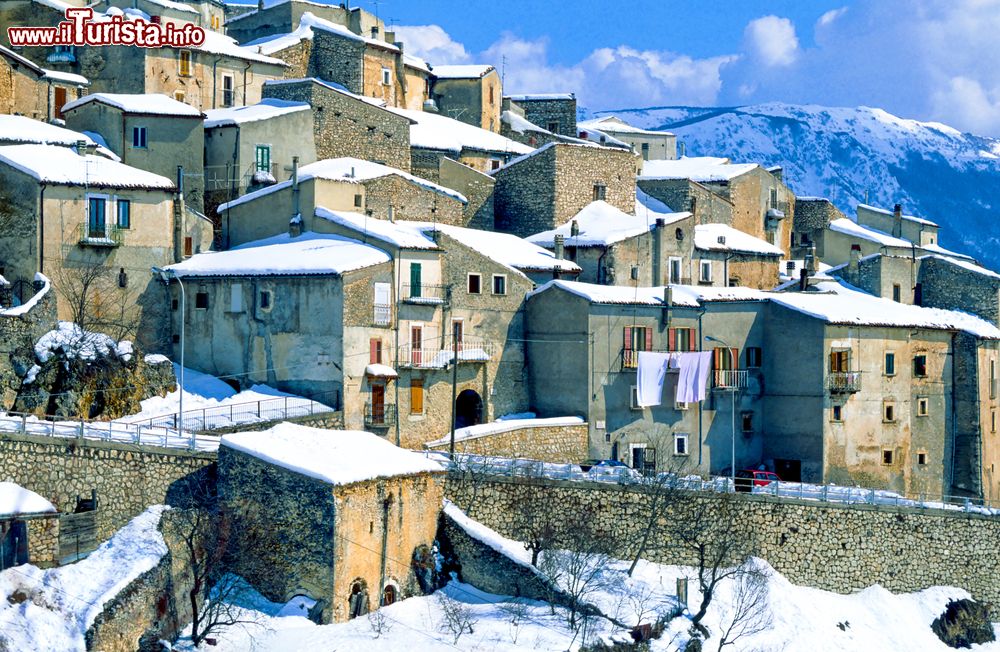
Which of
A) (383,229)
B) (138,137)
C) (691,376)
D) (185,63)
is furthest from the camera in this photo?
(185,63)

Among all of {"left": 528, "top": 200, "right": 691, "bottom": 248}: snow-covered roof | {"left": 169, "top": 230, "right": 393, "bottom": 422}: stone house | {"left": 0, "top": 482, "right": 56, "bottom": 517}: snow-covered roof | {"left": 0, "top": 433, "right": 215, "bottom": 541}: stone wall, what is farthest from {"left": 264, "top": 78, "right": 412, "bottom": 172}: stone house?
{"left": 0, "top": 482, "right": 56, "bottom": 517}: snow-covered roof

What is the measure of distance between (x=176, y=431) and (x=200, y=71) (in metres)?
31.3

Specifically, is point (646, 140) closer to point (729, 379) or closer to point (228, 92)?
point (228, 92)

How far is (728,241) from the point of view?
79438mm

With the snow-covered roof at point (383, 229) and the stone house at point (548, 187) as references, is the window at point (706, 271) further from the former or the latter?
the snow-covered roof at point (383, 229)

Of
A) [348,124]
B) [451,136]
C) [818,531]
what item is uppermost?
[451,136]

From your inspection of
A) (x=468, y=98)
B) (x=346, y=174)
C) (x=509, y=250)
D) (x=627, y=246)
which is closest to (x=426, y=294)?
A: (x=509, y=250)

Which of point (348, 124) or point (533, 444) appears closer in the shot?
point (533, 444)

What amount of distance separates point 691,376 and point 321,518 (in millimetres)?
22846

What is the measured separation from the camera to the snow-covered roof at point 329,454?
49.1 meters

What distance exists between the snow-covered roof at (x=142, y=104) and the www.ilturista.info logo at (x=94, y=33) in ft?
17.8

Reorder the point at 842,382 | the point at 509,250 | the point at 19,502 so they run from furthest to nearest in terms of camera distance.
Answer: the point at 509,250
the point at 842,382
the point at 19,502

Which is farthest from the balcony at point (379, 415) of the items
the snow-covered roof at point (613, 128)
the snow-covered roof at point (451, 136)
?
the snow-covered roof at point (613, 128)

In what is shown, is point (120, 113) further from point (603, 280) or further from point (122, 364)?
point (603, 280)
